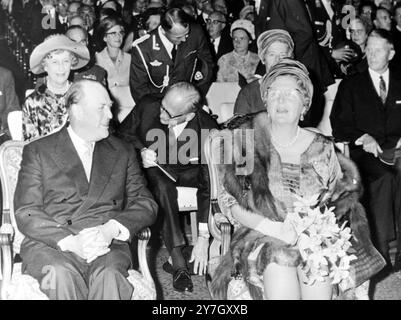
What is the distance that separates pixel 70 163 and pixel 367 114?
2723 millimetres

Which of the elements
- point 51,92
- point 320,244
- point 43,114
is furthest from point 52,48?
point 320,244

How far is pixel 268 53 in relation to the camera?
16.5ft

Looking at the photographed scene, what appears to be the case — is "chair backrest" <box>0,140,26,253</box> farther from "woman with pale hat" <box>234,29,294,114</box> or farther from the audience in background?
the audience in background

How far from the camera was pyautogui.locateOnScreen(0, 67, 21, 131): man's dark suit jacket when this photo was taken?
17.7 feet

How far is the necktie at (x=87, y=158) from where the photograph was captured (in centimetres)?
354

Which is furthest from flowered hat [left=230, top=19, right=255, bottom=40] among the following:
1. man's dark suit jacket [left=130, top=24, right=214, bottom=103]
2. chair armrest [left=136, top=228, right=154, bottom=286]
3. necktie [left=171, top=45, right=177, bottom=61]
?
chair armrest [left=136, top=228, right=154, bottom=286]

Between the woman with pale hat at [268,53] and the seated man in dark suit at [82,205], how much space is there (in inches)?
64.8

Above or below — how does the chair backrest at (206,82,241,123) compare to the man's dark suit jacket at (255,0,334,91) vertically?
below

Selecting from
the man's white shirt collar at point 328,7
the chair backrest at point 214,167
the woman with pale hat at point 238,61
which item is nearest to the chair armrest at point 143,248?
the chair backrest at point 214,167

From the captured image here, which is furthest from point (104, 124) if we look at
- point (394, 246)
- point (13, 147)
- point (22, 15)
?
point (22, 15)

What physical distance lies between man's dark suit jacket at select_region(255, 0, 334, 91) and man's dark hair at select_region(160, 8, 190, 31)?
0.75m

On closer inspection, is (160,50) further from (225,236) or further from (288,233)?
(288,233)

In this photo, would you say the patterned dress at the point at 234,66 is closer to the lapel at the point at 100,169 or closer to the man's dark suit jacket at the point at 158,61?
the man's dark suit jacket at the point at 158,61

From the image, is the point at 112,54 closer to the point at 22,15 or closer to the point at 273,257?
the point at 22,15
